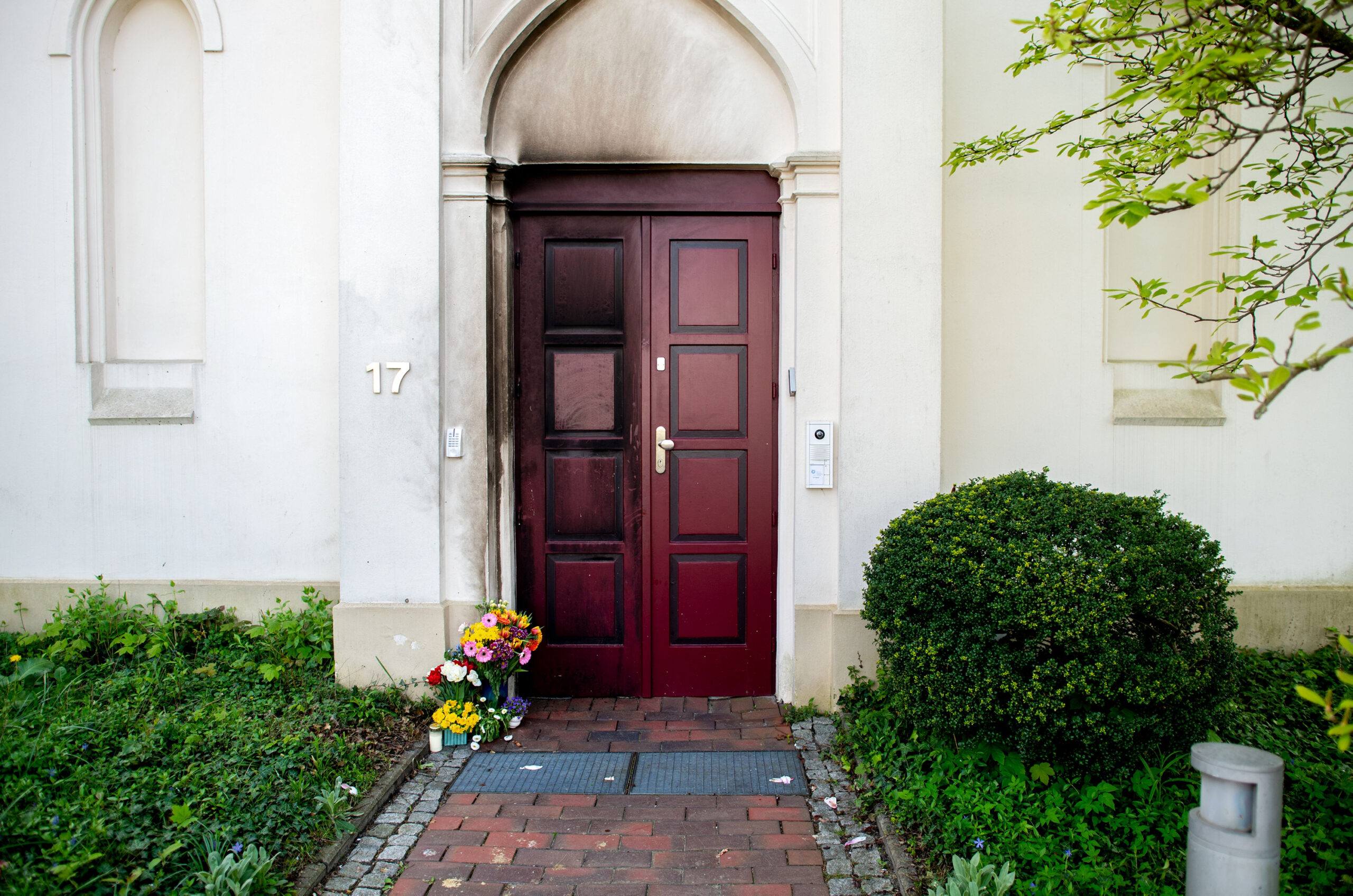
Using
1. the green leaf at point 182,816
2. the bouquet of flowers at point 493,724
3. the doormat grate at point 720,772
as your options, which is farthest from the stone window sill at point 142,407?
the doormat grate at point 720,772

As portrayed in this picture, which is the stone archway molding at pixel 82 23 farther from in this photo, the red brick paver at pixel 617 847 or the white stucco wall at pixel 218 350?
the red brick paver at pixel 617 847

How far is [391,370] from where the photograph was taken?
4.50m

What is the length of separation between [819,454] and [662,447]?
94cm

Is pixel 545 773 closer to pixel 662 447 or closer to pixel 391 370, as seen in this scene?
pixel 662 447

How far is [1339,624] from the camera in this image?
16.2 feet

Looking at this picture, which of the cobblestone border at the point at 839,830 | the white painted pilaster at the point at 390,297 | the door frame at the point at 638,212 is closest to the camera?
the cobblestone border at the point at 839,830

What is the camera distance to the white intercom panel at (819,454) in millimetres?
4500

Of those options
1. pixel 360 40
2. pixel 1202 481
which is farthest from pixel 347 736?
pixel 1202 481

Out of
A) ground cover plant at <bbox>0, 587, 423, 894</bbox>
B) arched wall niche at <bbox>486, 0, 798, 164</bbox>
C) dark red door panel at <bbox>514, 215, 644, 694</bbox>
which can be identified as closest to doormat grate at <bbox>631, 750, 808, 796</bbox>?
dark red door panel at <bbox>514, 215, 644, 694</bbox>

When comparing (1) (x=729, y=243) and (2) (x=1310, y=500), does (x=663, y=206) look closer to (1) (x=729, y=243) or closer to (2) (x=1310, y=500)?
(1) (x=729, y=243)

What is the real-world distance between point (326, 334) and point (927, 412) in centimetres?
364

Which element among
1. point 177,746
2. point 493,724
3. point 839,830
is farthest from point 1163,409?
point 177,746

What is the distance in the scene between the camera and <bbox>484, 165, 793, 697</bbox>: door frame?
4750mm

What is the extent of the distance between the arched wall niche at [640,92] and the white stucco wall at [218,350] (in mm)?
1280
